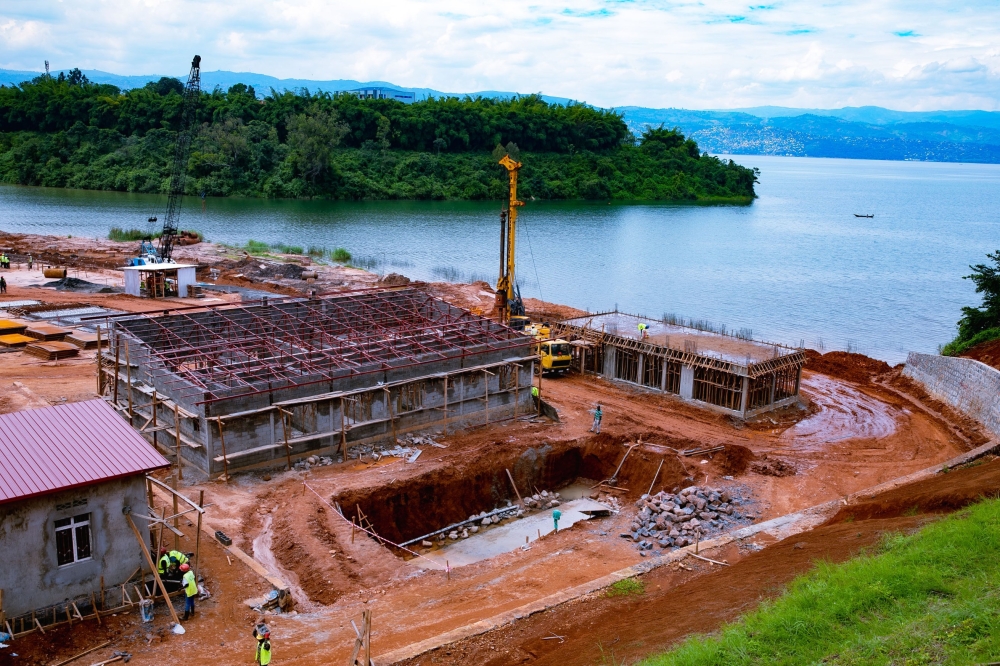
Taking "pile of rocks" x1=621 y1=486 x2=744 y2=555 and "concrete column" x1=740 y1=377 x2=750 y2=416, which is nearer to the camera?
"pile of rocks" x1=621 y1=486 x2=744 y2=555

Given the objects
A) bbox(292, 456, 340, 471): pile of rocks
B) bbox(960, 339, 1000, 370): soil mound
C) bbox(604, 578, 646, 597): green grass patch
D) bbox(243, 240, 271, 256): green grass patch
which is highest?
bbox(243, 240, 271, 256): green grass patch

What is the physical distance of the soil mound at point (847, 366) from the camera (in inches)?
1553

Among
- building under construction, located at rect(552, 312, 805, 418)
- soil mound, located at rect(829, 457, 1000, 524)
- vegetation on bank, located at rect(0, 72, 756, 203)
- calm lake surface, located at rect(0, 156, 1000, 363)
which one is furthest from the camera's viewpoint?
vegetation on bank, located at rect(0, 72, 756, 203)

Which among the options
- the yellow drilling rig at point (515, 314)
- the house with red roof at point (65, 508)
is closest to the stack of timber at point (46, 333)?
the yellow drilling rig at point (515, 314)

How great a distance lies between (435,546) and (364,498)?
242 centimetres

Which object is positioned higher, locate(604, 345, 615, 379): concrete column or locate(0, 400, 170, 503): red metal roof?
locate(0, 400, 170, 503): red metal roof

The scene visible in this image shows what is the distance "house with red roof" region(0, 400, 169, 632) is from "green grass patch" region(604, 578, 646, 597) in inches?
372

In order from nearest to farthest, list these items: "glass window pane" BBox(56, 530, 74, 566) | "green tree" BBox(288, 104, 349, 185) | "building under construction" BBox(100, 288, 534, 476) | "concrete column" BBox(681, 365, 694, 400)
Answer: "glass window pane" BBox(56, 530, 74, 566), "building under construction" BBox(100, 288, 534, 476), "concrete column" BBox(681, 365, 694, 400), "green tree" BBox(288, 104, 349, 185)

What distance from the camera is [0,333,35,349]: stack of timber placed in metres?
37.3

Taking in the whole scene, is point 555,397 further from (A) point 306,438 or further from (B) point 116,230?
(B) point 116,230

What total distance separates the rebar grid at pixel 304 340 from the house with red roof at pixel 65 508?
6855 millimetres

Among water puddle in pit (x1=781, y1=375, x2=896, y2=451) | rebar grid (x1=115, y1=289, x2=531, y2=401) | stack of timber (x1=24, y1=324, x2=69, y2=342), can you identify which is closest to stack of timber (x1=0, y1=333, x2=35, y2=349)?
stack of timber (x1=24, y1=324, x2=69, y2=342)

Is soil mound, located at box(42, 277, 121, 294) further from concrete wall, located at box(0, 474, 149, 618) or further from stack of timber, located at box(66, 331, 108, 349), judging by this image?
concrete wall, located at box(0, 474, 149, 618)

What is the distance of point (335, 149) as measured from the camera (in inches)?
4636
